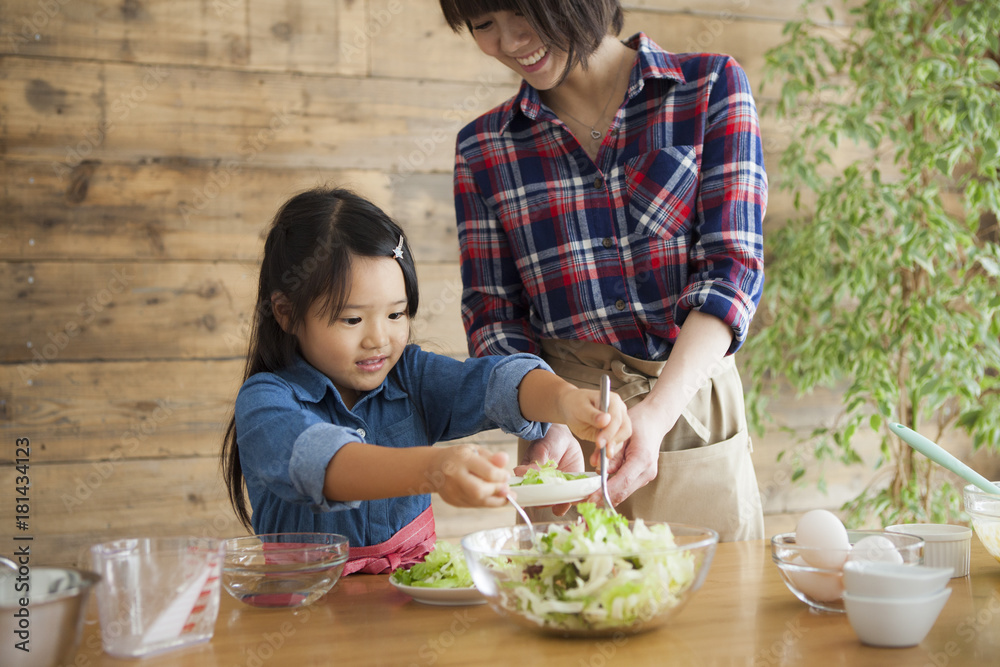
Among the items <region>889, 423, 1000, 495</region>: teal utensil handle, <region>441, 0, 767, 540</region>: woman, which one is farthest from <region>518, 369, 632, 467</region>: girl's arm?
<region>889, 423, 1000, 495</region>: teal utensil handle

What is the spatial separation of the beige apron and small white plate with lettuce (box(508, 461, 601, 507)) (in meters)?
0.49

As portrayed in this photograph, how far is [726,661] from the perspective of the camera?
0.77m

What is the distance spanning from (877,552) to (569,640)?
0.35m

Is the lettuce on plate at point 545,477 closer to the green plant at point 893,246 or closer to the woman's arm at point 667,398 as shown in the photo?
the woman's arm at point 667,398

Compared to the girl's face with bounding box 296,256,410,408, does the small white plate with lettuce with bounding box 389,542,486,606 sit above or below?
below

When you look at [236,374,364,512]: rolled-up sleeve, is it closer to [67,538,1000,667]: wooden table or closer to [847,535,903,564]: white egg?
[67,538,1000,667]: wooden table

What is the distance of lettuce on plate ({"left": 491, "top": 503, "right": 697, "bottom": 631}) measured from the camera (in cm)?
78

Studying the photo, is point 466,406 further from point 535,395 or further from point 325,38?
point 325,38

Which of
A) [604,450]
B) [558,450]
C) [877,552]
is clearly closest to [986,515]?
[877,552]

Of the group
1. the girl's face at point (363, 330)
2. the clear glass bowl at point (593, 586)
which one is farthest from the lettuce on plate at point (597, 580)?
the girl's face at point (363, 330)

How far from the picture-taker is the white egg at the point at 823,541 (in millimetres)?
897

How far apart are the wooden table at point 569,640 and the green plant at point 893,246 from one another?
150cm

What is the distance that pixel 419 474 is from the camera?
93 cm

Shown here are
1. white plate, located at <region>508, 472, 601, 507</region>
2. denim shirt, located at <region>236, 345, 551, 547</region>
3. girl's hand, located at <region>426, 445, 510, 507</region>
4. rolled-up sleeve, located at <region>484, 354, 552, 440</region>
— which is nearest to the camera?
girl's hand, located at <region>426, 445, 510, 507</region>
